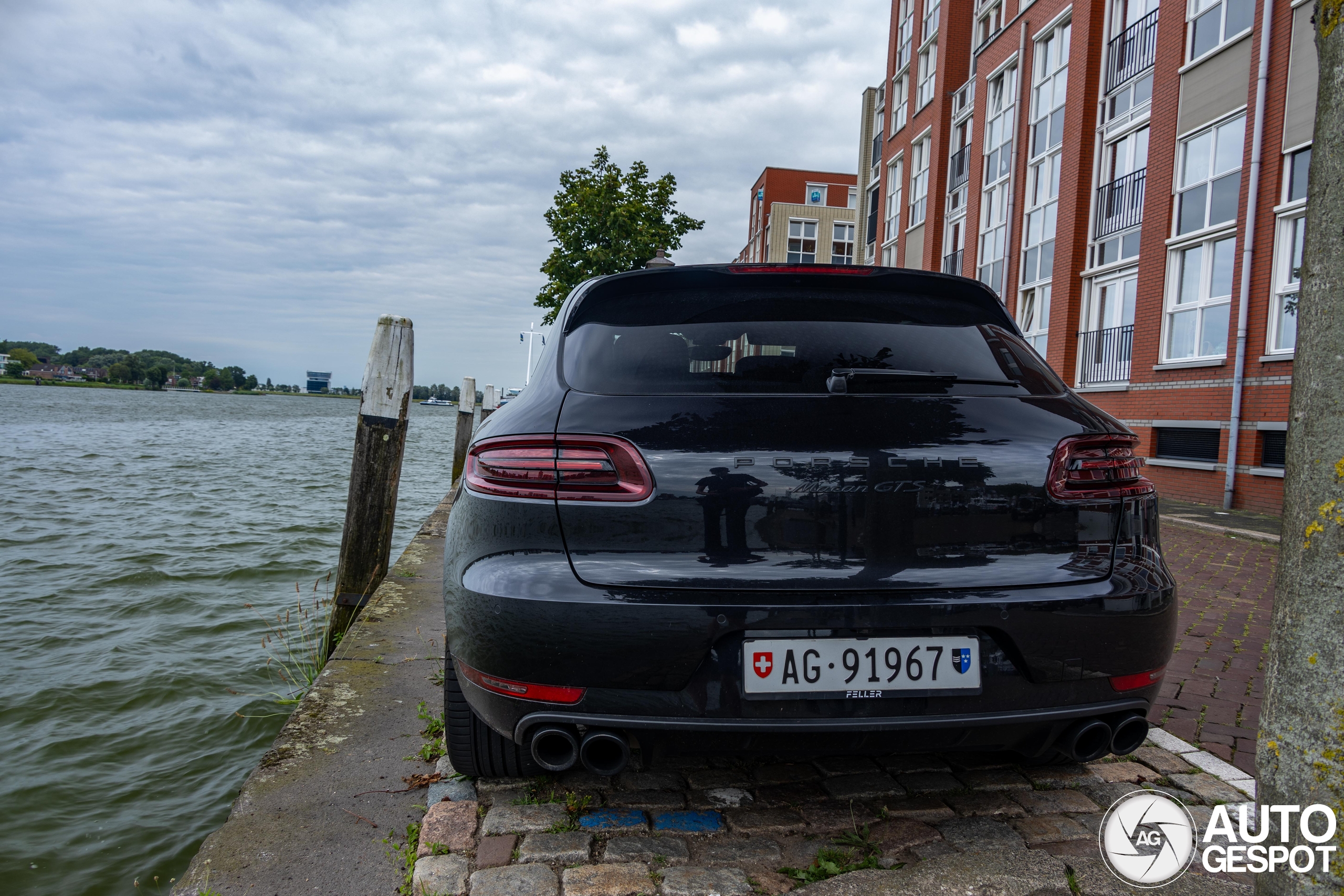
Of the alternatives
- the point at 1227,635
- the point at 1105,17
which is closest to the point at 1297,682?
the point at 1227,635

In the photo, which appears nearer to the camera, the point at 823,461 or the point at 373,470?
the point at 823,461

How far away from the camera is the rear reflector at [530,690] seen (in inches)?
83.4

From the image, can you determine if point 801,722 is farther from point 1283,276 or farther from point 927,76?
point 927,76

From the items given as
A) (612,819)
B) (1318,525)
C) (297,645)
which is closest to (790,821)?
(612,819)

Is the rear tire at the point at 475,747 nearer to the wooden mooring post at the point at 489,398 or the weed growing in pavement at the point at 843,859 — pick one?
the weed growing in pavement at the point at 843,859

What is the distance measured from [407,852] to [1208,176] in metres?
17.0

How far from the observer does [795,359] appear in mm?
2361

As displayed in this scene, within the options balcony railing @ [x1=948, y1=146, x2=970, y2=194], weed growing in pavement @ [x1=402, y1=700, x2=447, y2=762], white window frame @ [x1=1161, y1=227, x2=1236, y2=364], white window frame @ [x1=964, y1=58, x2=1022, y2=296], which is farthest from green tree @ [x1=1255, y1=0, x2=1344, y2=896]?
balcony railing @ [x1=948, y1=146, x2=970, y2=194]

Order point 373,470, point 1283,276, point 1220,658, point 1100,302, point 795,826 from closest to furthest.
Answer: point 795,826 < point 1220,658 < point 373,470 < point 1283,276 < point 1100,302

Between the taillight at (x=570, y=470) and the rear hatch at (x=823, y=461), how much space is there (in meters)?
0.02

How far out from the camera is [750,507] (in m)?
2.10

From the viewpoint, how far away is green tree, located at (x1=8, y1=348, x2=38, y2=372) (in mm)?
106625

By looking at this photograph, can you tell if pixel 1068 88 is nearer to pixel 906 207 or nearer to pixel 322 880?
pixel 906 207

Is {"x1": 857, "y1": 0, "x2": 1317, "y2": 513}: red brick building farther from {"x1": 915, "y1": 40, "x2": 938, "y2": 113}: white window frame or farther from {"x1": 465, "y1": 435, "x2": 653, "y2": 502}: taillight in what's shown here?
{"x1": 465, "y1": 435, "x2": 653, "y2": 502}: taillight
